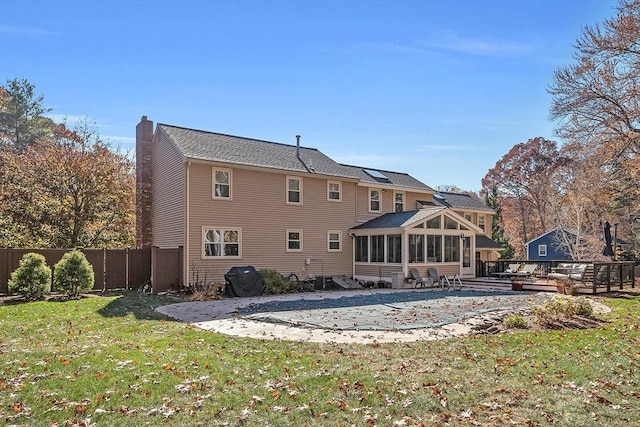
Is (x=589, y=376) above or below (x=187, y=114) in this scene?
below

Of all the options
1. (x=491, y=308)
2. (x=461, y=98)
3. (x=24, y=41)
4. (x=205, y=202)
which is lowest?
(x=491, y=308)

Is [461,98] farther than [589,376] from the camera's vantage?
Yes

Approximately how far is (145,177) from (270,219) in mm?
6415

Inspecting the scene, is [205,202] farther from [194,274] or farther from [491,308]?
[491,308]

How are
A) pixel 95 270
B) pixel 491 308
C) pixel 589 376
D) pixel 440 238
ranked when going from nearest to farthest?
1. pixel 589 376
2. pixel 491 308
3. pixel 95 270
4. pixel 440 238

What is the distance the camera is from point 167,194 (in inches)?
715

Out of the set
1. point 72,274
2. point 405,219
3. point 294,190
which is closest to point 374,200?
point 405,219

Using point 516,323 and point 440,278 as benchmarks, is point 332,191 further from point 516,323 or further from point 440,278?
point 516,323

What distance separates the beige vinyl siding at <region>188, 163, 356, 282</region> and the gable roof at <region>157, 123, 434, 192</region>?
482 mm

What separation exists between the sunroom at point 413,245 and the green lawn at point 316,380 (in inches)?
426

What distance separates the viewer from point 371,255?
2014 centimetres

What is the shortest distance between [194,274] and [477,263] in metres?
14.4

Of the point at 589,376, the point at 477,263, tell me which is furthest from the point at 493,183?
the point at 589,376

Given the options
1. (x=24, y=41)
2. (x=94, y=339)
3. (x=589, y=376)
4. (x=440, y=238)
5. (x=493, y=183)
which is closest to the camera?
(x=589, y=376)
